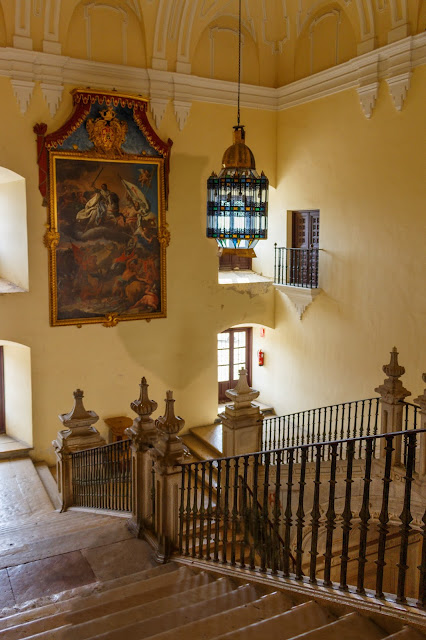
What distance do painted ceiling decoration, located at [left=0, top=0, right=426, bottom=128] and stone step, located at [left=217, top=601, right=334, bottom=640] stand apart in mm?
8127

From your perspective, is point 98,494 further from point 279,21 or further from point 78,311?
point 279,21

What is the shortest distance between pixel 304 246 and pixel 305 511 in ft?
17.8

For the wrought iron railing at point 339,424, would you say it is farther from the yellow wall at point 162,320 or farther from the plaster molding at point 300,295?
the yellow wall at point 162,320

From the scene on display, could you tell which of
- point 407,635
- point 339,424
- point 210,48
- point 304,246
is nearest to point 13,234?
point 210,48

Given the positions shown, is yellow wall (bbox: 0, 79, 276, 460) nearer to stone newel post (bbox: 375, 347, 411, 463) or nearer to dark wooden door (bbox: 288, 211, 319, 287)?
dark wooden door (bbox: 288, 211, 319, 287)

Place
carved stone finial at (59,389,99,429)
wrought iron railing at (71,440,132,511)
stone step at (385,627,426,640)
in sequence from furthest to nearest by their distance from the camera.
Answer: carved stone finial at (59,389,99,429) < wrought iron railing at (71,440,132,511) < stone step at (385,627,426,640)

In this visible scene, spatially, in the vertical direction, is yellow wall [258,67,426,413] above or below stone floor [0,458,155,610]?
above

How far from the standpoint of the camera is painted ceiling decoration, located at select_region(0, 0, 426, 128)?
31.0 ft

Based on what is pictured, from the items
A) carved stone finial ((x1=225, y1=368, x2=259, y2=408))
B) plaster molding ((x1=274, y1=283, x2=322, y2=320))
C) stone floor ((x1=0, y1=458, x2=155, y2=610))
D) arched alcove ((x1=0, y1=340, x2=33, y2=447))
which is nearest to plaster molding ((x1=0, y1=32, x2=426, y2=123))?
plaster molding ((x1=274, y1=283, x2=322, y2=320))

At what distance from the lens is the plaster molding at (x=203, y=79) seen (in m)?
9.20

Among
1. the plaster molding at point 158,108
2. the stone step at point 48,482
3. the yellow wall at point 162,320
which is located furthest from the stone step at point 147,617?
the plaster molding at point 158,108

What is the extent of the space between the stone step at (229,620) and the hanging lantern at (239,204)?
4.36 m

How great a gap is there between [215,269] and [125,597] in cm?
853

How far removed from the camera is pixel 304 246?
12.0 meters
